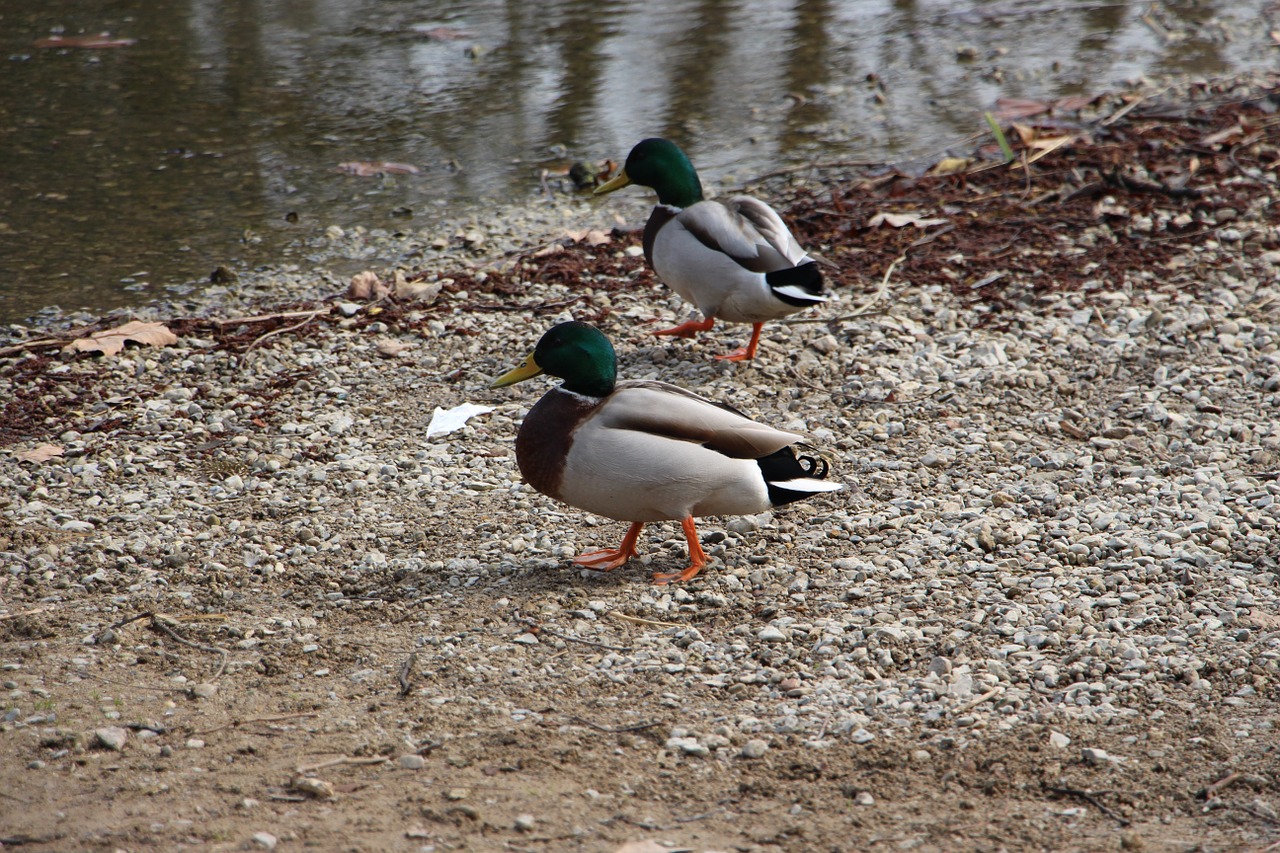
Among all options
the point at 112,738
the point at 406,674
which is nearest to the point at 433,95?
the point at 406,674

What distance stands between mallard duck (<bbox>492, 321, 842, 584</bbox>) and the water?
319 cm

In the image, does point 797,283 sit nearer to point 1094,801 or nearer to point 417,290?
point 417,290

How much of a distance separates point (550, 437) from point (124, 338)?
2.64m

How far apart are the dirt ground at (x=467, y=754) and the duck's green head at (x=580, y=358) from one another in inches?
23.0

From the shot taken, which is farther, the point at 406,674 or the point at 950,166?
the point at 950,166

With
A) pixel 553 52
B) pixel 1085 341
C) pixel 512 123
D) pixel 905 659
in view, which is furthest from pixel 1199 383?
pixel 553 52

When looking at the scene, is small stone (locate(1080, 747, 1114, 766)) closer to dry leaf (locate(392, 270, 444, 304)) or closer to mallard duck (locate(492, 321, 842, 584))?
mallard duck (locate(492, 321, 842, 584))

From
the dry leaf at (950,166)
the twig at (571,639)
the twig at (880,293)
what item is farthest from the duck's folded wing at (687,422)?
the dry leaf at (950,166)

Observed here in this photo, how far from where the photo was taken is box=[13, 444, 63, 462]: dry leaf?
4.36 metres

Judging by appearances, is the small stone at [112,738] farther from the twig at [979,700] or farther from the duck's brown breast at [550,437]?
the twig at [979,700]

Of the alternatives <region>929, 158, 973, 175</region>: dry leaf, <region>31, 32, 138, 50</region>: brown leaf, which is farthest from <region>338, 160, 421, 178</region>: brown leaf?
<region>31, 32, 138, 50</region>: brown leaf

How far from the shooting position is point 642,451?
3.48 meters

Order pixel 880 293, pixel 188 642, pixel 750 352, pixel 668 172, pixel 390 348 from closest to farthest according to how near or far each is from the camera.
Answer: pixel 188 642 < pixel 750 352 < pixel 390 348 < pixel 668 172 < pixel 880 293

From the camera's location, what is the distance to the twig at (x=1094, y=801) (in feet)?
8.56
